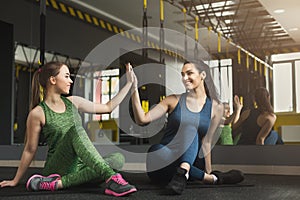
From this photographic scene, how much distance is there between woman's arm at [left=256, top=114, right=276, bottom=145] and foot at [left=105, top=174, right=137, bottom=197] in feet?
5.25

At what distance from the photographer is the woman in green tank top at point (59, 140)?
6.64 ft

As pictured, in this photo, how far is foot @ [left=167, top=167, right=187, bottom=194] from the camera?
203cm

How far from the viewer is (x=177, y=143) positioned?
2.37m

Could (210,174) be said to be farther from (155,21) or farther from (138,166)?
(155,21)

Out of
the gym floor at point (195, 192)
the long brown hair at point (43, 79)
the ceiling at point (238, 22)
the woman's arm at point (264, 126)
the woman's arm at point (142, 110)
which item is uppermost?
the ceiling at point (238, 22)


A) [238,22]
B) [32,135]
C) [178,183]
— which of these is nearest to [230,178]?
[178,183]

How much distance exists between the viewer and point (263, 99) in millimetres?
3178

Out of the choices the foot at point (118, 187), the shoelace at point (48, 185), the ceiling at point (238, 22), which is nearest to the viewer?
the foot at point (118, 187)

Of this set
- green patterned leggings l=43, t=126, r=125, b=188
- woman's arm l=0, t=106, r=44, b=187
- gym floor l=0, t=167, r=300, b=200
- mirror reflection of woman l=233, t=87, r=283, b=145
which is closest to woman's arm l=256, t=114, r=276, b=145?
mirror reflection of woman l=233, t=87, r=283, b=145

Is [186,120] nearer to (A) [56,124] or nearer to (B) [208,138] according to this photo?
(B) [208,138]

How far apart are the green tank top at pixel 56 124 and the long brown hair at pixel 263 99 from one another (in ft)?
4.91

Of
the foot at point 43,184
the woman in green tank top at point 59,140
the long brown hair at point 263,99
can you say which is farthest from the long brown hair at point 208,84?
the foot at point 43,184

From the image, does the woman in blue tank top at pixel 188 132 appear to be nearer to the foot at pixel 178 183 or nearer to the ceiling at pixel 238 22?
the foot at pixel 178 183

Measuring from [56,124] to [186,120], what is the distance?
0.71 meters
